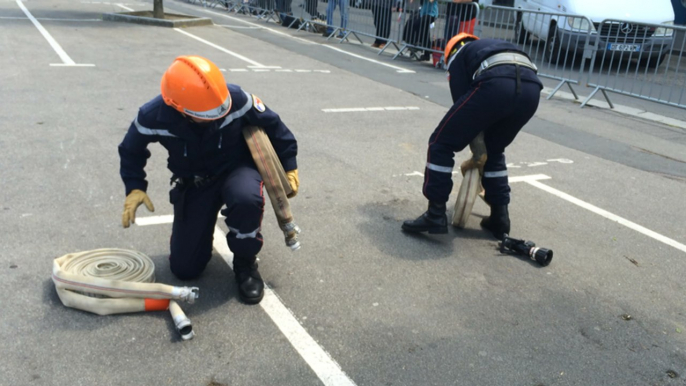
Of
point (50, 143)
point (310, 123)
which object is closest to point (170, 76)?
point (50, 143)

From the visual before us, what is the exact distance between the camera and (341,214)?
4707 millimetres

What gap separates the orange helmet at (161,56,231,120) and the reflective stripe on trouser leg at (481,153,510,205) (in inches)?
88.3

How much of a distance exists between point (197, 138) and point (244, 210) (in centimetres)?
47

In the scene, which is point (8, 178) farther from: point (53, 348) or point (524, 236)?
point (524, 236)

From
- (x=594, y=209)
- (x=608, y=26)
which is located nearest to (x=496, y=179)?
(x=594, y=209)

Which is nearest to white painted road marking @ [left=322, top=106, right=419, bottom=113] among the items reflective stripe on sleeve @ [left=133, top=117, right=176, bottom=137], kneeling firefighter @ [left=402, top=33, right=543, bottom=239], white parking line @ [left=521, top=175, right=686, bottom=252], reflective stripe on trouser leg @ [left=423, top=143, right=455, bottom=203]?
white parking line @ [left=521, top=175, right=686, bottom=252]

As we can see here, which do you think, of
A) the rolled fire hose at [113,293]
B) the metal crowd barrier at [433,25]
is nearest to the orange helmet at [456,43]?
the rolled fire hose at [113,293]

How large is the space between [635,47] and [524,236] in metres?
6.90

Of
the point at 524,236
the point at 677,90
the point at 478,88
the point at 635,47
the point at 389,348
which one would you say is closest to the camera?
the point at 389,348

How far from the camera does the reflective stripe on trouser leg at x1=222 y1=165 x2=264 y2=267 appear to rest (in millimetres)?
3289

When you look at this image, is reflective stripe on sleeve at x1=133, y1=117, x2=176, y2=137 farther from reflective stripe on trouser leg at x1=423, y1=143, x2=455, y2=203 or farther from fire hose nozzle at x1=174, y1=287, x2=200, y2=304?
reflective stripe on trouser leg at x1=423, y1=143, x2=455, y2=203

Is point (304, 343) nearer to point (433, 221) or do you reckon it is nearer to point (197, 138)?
point (197, 138)

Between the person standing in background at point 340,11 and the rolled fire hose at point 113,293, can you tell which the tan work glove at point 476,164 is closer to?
the rolled fire hose at point 113,293

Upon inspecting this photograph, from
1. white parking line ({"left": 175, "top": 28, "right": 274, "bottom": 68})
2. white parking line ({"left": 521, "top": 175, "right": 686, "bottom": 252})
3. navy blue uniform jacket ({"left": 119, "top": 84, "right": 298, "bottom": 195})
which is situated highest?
navy blue uniform jacket ({"left": 119, "top": 84, "right": 298, "bottom": 195})
